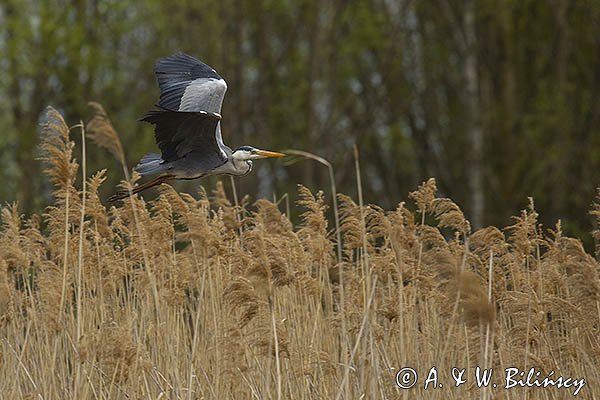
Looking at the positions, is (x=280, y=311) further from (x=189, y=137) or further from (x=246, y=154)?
(x=246, y=154)

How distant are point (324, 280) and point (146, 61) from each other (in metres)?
12.9

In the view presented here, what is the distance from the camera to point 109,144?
13.1 feet

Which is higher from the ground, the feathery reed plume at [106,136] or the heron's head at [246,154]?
the heron's head at [246,154]

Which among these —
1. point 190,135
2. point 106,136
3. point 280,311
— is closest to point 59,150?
point 106,136

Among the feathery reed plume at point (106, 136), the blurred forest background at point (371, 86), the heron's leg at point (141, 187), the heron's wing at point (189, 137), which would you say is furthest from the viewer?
the blurred forest background at point (371, 86)

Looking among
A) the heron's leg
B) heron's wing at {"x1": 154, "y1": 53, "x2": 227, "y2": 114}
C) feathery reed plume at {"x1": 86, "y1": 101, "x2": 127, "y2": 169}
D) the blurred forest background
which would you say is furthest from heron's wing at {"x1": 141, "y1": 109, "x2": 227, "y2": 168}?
the blurred forest background

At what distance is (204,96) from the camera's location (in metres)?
8.08

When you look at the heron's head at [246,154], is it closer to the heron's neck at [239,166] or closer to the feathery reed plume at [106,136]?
the heron's neck at [239,166]

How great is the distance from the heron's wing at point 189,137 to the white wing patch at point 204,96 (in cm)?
30

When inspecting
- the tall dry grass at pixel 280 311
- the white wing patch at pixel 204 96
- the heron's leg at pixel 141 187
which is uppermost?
the white wing patch at pixel 204 96

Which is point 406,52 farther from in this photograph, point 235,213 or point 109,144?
point 109,144

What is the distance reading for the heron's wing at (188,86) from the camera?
26.4 feet

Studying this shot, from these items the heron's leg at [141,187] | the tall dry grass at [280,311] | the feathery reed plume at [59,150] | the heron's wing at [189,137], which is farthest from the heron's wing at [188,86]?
the feathery reed plume at [59,150]

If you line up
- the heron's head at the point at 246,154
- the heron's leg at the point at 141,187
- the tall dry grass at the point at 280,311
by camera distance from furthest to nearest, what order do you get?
the heron's head at the point at 246,154 < the heron's leg at the point at 141,187 < the tall dry grass at the point at 280,311
